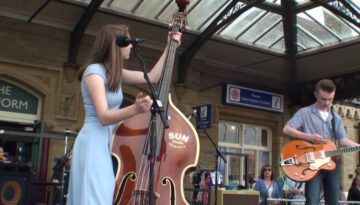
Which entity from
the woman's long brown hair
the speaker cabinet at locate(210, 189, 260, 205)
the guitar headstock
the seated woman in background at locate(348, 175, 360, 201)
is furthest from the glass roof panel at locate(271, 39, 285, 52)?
the woman's long brown hair

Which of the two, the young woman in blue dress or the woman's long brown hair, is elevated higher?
the woman's long brown hair

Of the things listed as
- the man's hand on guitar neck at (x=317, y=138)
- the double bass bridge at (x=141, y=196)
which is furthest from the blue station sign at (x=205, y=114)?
the double bass bridge at (x=141, y=196)

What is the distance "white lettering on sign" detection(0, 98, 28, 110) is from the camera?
10242 mm

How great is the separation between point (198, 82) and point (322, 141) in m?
9.33

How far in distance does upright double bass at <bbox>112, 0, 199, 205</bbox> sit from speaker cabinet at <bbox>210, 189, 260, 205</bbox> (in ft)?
12.2

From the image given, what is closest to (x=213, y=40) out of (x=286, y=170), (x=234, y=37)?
(x=234, y=37)

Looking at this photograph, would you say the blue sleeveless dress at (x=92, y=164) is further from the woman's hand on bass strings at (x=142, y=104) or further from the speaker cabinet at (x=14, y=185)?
the speaker cabinet at (x=14, y=185)

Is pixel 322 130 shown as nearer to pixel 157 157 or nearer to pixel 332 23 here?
pixel 157 157

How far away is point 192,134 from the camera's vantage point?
2.79m

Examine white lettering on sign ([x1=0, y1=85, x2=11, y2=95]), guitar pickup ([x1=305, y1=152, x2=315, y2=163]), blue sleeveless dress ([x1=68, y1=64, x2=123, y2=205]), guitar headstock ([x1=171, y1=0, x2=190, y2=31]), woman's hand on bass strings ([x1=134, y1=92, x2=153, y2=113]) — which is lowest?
blue sleeveless dress ([x1=68, y1=64, x2=123, y2=205])

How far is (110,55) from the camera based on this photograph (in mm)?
2250

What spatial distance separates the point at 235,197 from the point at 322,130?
8.67 ft

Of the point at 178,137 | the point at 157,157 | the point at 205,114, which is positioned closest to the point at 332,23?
the point at 205,114

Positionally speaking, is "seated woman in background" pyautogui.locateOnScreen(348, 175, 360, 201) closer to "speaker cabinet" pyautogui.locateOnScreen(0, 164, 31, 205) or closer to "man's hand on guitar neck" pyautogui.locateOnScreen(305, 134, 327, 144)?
"man's hand on guitar neck" pyautogui.locateOnScreen(305, 134, 327, 144)
